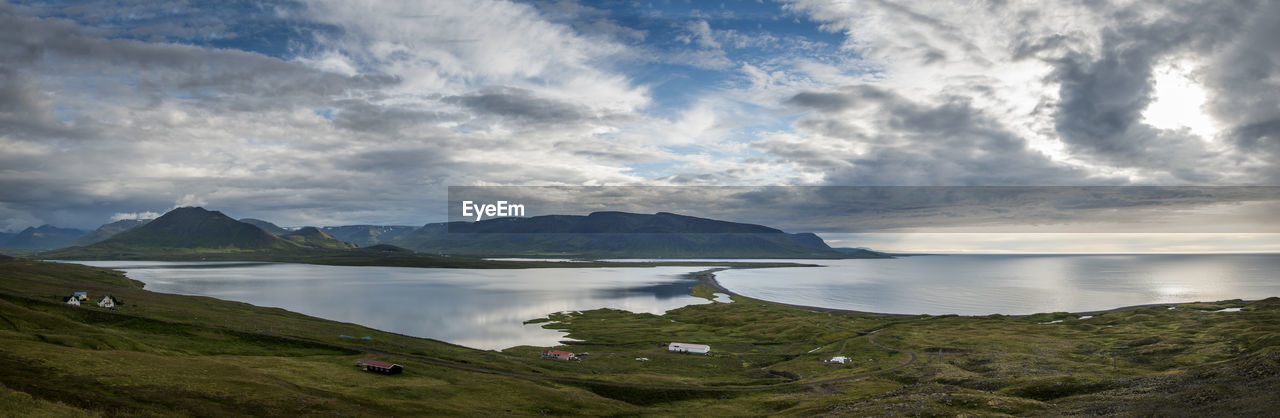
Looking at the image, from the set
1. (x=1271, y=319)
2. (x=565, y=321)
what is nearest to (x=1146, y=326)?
(x=1271, y=319)

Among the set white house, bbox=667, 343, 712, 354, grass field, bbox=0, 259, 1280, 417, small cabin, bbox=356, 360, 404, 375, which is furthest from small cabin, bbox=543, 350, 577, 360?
small cabin, bbox=356, 360, 404, 375

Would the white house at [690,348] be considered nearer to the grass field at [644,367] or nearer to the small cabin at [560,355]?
the grass field at [644,367]

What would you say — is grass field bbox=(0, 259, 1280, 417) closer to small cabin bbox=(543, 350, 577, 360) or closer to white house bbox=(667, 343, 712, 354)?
white house bbox=(667, 343, 712, 354)

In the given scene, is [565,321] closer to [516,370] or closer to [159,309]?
[516,370]

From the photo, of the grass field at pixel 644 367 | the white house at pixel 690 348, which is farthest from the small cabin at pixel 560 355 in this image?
the white house at pixel 690 348

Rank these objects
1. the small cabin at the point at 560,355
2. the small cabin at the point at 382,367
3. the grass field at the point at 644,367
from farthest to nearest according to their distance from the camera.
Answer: the small cabin at the point at 560,355 → the small cabin at the point at 382,367 → the grass field at the point at 644,367

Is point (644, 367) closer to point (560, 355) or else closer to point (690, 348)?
point (560, 355)

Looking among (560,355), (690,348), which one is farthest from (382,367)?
(690,348)
